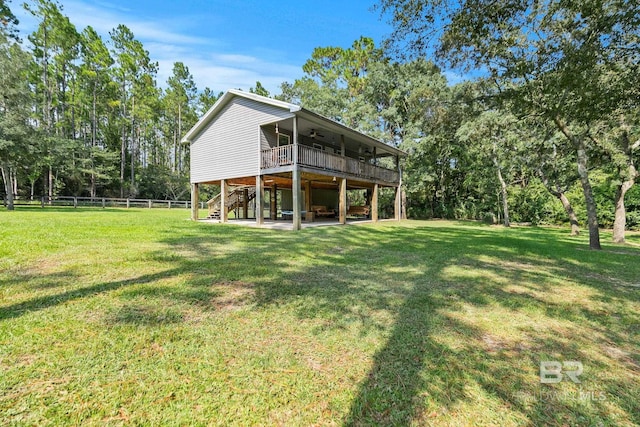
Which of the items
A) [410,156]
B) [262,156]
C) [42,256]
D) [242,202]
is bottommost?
[42,256]

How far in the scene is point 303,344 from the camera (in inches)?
102

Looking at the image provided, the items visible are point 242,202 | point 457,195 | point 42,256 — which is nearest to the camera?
point 42,256

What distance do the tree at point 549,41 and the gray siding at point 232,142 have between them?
6.50 m

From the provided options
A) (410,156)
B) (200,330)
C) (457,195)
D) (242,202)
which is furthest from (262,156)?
(457,195)

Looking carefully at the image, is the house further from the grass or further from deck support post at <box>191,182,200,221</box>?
the grass

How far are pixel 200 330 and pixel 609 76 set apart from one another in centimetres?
963

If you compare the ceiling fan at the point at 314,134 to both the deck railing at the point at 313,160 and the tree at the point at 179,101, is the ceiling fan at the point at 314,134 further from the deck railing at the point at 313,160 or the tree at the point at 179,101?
the tree at the point at 179,101

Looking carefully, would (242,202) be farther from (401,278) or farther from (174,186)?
(174,186)

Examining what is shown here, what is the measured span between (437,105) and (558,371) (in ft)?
53.6

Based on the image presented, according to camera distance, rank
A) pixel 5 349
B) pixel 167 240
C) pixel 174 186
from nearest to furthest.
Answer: pixel 5 349
pixel 167 240
pixel 174 186

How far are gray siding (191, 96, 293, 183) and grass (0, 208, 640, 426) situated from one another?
361 inches

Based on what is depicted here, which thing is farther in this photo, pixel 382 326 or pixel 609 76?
pixel 609 76

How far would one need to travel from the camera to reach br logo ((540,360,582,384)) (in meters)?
2.21

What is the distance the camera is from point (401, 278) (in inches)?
193
